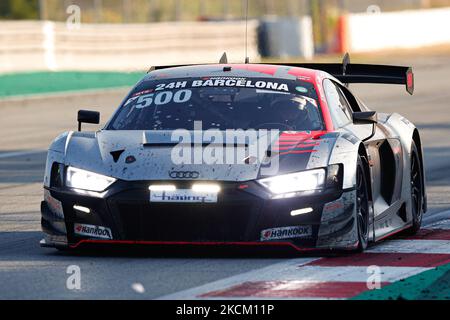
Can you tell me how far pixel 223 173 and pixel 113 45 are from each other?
98.1 feet

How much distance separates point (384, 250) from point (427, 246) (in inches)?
15.9

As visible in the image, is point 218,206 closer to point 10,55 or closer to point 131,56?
point 10,55

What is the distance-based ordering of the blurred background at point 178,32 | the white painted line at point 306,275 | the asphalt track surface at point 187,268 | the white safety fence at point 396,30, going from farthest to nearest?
the white safety fence at point 396,30, the blurred background at point 178,32, the white painted line at point 306,275, the asphalt track surface at point 187,268

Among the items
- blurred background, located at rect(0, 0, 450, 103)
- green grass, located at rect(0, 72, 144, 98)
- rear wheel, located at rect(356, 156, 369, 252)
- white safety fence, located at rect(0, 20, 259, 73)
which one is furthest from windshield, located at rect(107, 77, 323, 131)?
white safety fence, located at rect(0, 20, 259, 73)

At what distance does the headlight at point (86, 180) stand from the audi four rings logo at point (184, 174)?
0.39 m

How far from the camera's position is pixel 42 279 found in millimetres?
8180

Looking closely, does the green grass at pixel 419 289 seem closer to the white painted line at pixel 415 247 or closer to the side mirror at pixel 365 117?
the white painted line at pixel 415 247

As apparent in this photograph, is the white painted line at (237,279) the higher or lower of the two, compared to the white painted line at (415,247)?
higher

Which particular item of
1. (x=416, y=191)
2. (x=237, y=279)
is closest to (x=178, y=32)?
(x=416, y=191)

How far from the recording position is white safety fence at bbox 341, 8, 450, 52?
5225 cm

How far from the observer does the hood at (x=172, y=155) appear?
877 cm

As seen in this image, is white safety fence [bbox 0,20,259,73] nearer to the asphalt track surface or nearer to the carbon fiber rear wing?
the asphalt track surface

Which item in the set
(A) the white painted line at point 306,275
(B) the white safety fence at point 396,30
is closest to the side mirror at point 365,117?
(A) the white painted line at point 306,275
